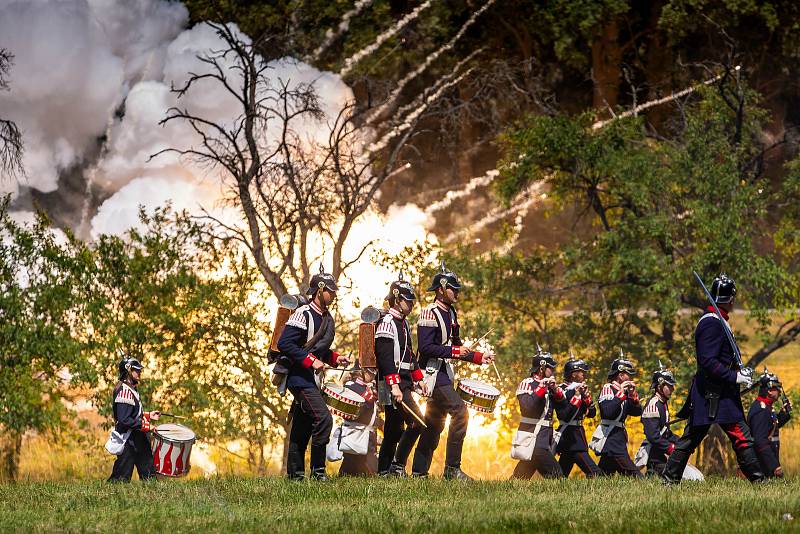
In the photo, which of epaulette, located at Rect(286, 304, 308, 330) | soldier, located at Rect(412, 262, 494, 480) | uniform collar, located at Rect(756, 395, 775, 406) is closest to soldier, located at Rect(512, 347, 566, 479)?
soldier, located at Rect(412, 262, 494, 480)

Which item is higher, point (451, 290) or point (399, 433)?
point (451, 290)

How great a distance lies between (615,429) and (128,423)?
6.04m

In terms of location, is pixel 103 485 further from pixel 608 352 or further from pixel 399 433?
pixel 608 352

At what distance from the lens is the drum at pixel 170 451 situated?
645 inches

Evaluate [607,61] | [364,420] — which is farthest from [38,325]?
[607,61]

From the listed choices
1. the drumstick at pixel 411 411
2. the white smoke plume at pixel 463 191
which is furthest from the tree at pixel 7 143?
the white smoke plume at pixel 463 191

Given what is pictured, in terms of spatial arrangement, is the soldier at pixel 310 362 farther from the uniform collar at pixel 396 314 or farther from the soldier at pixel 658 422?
the soldier at pixel 658 422

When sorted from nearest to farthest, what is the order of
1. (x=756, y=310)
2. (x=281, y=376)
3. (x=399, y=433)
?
(x=281, y=376), (x=399, y=433), (x=756, y=310)

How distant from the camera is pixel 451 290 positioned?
1524 centimetres

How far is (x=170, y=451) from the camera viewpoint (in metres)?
16.5

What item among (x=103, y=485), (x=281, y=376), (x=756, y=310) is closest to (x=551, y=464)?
(x=281, y=376)

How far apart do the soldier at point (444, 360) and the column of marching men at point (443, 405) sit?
0.01m

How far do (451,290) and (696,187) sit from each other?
11.8 meters

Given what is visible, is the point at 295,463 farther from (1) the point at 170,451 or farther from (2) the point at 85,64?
(2) the point at 85,64
